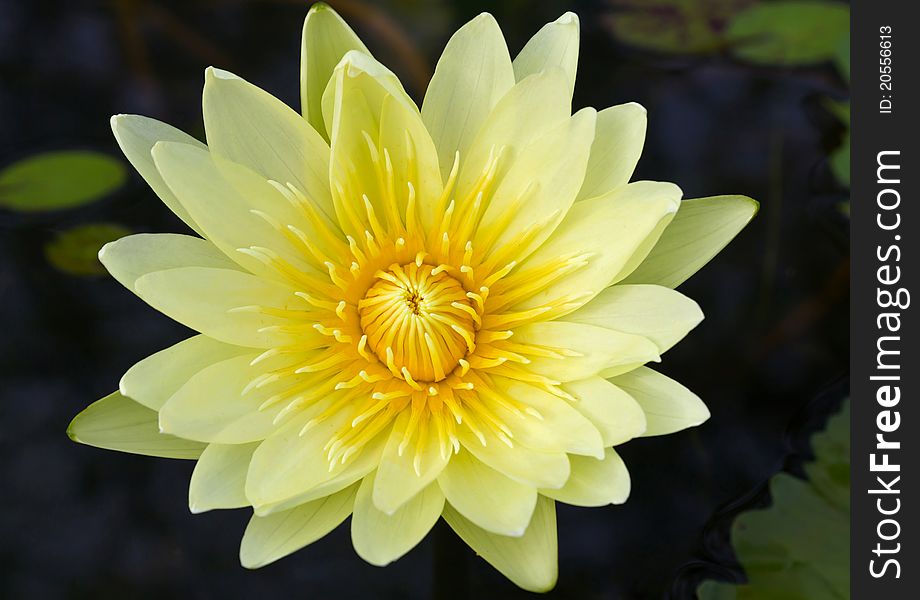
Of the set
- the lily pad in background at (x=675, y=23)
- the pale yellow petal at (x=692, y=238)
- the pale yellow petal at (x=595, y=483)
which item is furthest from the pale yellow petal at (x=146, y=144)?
the lily pad in background at (x=675, y=23)

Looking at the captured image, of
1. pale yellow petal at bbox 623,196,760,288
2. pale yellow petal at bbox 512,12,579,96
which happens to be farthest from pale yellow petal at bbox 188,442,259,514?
pale yellow petal at bbox 512,12,579,96

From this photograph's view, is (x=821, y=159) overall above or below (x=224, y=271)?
above

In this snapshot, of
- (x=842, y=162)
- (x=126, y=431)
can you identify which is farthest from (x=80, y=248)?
(x=842, y=162)

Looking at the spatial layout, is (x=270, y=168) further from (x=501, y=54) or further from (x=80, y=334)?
(x=80, y=334)

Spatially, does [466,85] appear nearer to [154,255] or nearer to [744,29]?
[154,255]

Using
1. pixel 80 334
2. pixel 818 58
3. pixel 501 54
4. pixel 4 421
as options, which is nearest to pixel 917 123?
pixel 818 58

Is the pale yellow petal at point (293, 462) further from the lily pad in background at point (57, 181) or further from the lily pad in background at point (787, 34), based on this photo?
the lily pad in background at point (787, 34)

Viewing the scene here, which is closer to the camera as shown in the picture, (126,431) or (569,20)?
(126,431)
